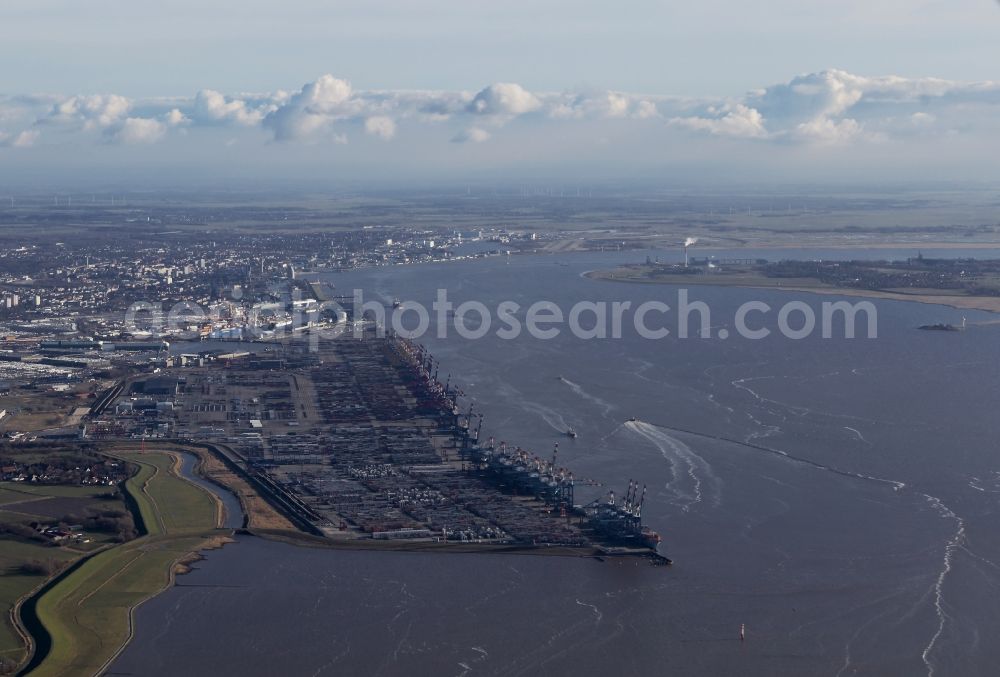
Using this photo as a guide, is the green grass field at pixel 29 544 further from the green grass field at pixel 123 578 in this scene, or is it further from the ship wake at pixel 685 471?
the ship wake at pixel 685 471

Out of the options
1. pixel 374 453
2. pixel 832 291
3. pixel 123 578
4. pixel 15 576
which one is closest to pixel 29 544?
pixel 15 576

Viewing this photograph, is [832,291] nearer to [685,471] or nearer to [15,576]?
[685,471]

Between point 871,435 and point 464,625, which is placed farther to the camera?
point 871,435

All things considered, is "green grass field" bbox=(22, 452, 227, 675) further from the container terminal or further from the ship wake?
the ship wake

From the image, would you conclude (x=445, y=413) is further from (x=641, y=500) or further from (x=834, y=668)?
(x=834, y=668)

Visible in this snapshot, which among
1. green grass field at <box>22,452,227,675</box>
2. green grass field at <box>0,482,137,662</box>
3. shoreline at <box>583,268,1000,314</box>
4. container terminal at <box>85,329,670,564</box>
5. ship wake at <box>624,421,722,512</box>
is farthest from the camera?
shoreline at <box>583,268,1000,314</box>

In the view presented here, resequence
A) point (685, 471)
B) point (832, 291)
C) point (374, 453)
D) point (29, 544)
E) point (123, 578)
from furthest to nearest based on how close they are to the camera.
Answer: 1. point (832, 291)
2. point (374, 453)
3. point (685, 471)
4. point (29, 544)
5. point (123, 578)

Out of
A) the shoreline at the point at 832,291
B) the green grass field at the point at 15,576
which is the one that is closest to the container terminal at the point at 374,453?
the green grass field at the point at 15,576

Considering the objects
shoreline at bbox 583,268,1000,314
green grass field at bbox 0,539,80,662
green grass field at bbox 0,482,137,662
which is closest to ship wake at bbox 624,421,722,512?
green grass field at bbox 0,482,137,662

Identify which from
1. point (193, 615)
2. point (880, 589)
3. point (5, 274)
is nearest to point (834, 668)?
point (880, 589)
